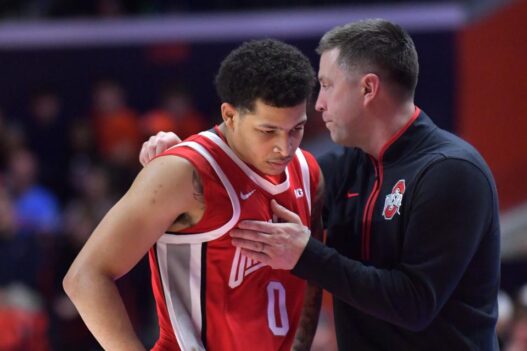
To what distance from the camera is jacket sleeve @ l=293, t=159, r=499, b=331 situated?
3561mm

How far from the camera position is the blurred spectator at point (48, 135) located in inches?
441

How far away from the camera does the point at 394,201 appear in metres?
3.78

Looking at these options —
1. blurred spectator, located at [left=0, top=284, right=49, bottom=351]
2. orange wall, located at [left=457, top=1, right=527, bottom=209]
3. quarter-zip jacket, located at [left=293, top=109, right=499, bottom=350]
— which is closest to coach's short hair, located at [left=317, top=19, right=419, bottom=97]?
quarter-zip jacket, located at [left=293, top=109, right=499, bottom=350]

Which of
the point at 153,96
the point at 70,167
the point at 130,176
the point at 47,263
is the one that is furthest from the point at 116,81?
the point at 47,263

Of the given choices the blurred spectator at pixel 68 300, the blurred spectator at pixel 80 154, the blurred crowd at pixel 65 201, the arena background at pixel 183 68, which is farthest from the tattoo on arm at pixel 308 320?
the blurred spectator at pixel 80 154

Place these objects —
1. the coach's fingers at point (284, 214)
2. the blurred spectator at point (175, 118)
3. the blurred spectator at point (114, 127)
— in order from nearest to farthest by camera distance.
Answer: the coach's fingers at point (284, 214) → the blurred spectator at point (114, 127) → the blurred spectator at point (175, 118)

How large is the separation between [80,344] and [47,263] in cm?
78

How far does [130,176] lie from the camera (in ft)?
31.4

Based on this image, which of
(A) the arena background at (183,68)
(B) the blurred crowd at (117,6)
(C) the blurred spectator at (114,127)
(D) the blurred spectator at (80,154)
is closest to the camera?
(A) the arena background at (183,68)

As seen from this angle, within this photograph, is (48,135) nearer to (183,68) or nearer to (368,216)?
(183,68)

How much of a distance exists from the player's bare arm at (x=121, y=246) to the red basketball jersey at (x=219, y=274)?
121 millimetres

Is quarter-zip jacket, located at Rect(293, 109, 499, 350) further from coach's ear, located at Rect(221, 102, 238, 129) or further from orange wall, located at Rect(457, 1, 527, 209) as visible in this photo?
orange wall, located at Rect(457, 1, 527, 209)

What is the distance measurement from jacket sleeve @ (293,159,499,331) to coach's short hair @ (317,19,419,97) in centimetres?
43

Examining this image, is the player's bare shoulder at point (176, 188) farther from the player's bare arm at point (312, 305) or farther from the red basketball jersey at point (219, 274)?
the player's bare arm at point (312, 305)
